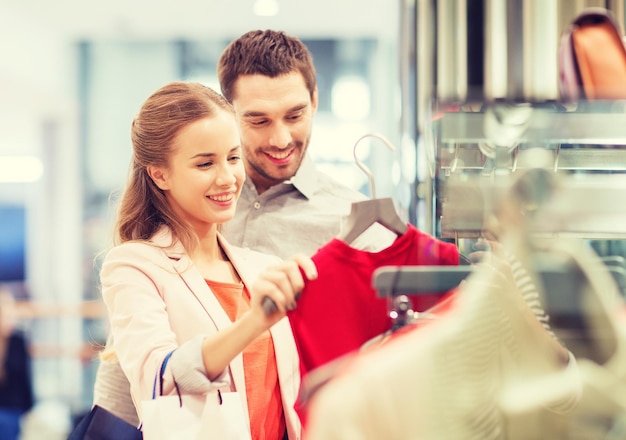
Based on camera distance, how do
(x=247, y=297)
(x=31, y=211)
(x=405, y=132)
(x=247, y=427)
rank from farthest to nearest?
(x=31, y=211), (x=405, y=132), (x=247, y=297), (x=247, y=427)

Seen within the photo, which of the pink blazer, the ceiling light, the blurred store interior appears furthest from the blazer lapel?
the ceiling light

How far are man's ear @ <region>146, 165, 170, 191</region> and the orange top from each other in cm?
19

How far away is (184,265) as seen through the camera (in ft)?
3.96

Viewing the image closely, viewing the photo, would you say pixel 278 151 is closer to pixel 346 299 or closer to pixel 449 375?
pixel 346 299

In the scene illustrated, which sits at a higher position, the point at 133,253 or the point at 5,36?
the point at 5,36

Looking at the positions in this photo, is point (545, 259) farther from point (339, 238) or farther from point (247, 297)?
point (247, 297)

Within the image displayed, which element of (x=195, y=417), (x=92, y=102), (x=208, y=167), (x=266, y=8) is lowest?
(x=195, y=417)

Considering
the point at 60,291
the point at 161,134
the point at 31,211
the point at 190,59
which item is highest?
the point at 190,59

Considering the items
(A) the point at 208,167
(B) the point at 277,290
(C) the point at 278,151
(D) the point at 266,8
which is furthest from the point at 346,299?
(D) the point at 266,8

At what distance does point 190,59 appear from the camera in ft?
19.6

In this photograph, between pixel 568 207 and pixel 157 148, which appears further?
pixel 157 148

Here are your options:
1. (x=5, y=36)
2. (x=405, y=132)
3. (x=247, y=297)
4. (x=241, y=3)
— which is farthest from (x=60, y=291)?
(x=247, y=297)

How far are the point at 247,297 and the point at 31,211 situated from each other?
20.1 ft

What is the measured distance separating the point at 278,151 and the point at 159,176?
0.91ft
